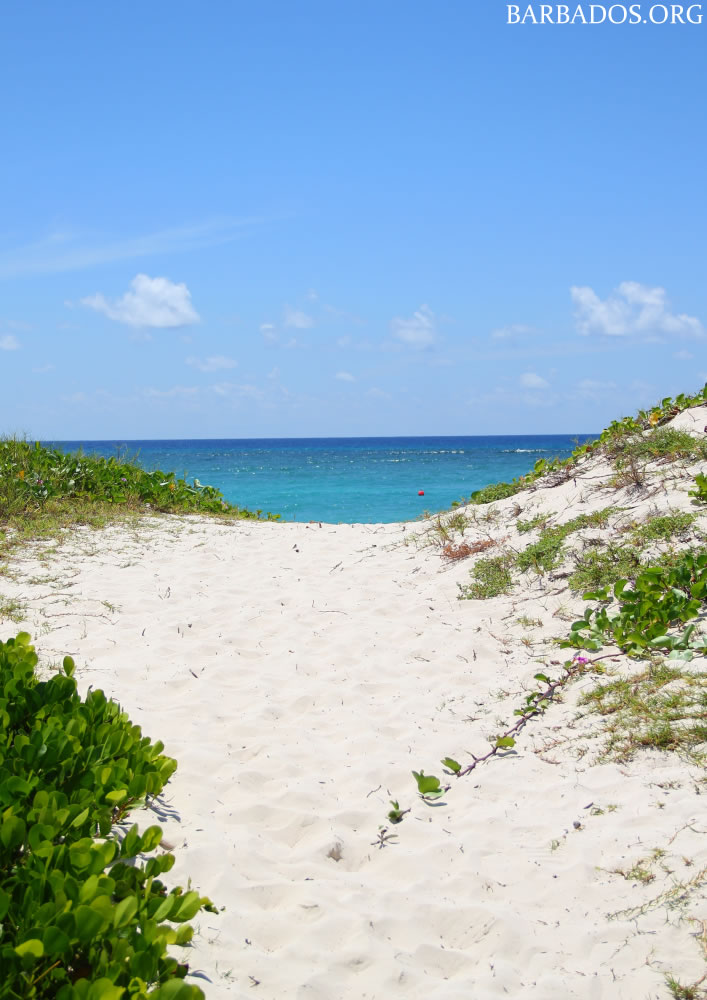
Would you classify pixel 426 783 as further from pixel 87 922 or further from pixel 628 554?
pixel 628 554

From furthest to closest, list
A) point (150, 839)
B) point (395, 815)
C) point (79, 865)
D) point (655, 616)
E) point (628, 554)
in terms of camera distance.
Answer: point (628, 554), point (655, 616), point (395, 815), point (150, 839), point (79, 865)

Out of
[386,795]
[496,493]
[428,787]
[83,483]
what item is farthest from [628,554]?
[83,483]

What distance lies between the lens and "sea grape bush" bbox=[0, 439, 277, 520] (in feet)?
30.8

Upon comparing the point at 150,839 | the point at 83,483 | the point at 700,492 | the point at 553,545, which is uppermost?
the point at 700,492

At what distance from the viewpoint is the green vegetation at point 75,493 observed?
880 cm

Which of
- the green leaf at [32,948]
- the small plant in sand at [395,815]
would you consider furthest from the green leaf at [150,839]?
the small plant in sand at [395,815]

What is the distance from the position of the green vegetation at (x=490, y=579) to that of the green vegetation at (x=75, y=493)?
4.93 m

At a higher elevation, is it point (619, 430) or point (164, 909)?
point (619, 430)

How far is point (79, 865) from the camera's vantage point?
6.41 feet

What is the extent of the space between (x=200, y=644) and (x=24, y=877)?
3380 millimetres

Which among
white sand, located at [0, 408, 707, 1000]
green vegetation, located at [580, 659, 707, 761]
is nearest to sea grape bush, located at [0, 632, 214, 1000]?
white sand, located at [0, 408, 707, 1000]

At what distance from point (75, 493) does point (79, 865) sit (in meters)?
8.81

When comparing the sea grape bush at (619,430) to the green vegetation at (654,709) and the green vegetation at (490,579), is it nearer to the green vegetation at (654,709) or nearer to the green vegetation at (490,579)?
the green vegetation at (490,579)

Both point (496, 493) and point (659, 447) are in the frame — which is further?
point (496, 493)
